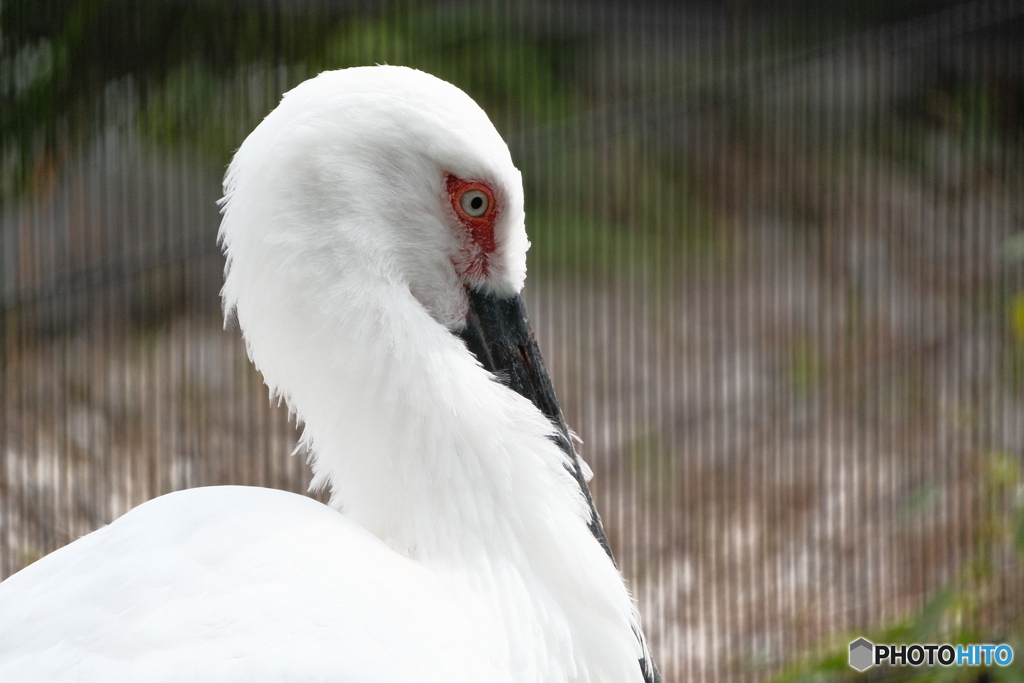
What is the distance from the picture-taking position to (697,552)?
390cm

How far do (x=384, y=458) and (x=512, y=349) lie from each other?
1.05 ft

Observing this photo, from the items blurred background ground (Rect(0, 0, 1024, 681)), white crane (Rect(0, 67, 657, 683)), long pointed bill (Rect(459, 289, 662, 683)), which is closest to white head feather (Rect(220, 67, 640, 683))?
white crane (Rect(0, 67, 657, 683))

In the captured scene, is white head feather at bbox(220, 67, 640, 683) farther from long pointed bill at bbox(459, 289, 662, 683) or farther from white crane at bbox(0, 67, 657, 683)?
long pointed bill at bbox(459, 289, 662, 683)

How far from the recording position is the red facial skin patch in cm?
156

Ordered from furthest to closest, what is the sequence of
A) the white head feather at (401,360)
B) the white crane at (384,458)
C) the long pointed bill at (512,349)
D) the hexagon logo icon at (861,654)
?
the hexagon logo icon at (861,654)
the long pointed bill at (512,349)
the white head feather at (401,360)
the white crane at (384,458)

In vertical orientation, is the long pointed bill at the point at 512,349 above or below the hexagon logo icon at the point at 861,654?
above

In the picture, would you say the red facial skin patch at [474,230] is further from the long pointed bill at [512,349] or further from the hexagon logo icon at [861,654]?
the hexagon logo icon at [861,654]

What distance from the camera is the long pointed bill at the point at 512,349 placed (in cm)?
168

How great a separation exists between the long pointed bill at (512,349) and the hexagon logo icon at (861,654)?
1.73 m

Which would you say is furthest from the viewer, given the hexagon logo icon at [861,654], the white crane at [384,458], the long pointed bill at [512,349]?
the hexagon logo icon at [861,654]

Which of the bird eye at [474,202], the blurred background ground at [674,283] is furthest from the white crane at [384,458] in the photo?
the blurred background ground at [674,283]

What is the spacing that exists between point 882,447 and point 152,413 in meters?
3.07

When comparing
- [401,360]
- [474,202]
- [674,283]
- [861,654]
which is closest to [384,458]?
[401,360]

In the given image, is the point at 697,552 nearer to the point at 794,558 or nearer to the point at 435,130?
the point at 794,558
